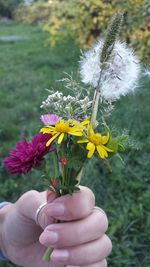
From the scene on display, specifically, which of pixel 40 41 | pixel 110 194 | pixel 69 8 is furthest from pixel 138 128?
pixel 40 41

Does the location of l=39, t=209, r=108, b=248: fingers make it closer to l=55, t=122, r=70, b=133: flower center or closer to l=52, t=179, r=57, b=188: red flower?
l=52, t=179, r=57, b=188: red flower

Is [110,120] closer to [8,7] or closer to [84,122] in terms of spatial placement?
[84,122]

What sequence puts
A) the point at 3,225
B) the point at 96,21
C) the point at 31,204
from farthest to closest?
the point at 96,21, the point at 3,225, the point at 31,204

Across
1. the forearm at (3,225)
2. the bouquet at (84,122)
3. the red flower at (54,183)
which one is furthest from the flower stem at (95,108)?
the forearm at (3,225)

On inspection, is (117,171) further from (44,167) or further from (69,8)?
(69,8)

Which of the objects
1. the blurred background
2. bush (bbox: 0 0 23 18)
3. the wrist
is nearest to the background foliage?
the blurred background

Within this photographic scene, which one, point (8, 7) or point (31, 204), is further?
point (8, 7)

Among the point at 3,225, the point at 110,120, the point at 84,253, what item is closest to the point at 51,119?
the point at 84,253

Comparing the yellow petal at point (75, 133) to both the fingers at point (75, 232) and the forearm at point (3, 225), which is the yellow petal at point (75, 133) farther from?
the forearm at point (3, 225)
